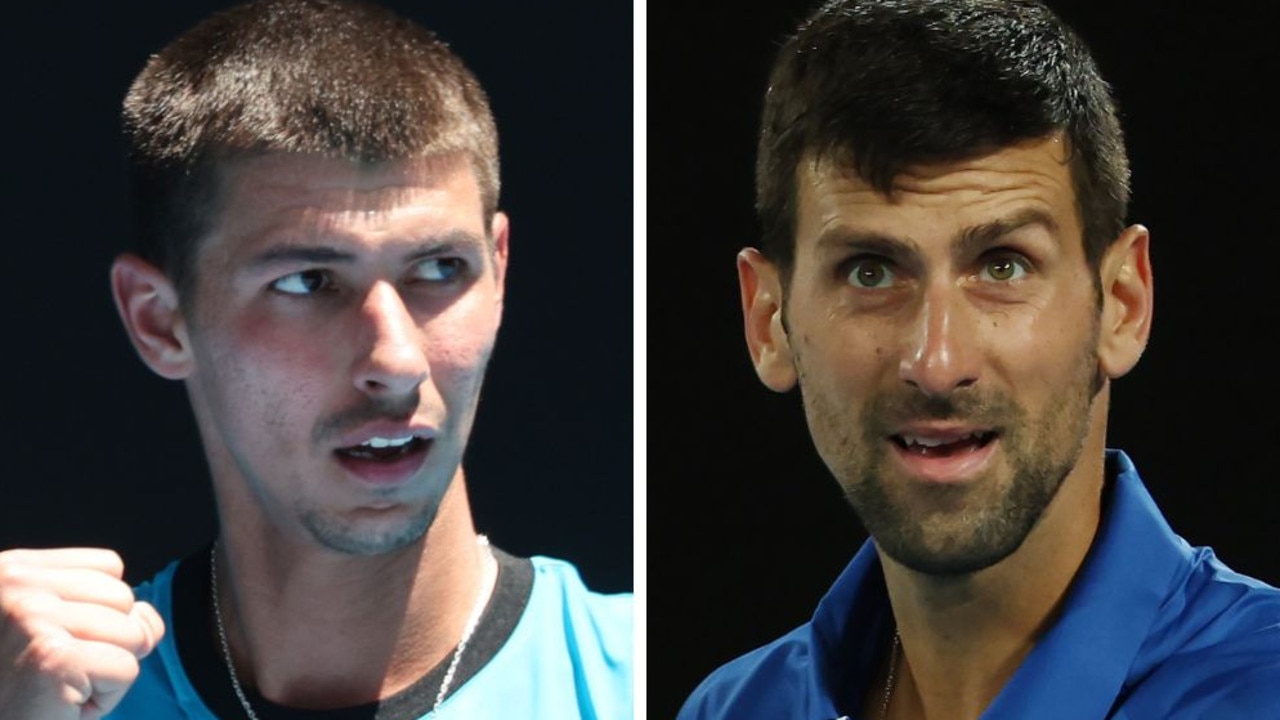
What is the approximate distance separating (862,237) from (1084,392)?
0.33 m

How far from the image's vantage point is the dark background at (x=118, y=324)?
271 cm

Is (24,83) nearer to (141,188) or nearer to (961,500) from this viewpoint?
(141,188)

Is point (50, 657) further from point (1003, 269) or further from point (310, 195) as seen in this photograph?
point (1003, 269)

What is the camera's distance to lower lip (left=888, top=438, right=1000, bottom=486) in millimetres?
2611

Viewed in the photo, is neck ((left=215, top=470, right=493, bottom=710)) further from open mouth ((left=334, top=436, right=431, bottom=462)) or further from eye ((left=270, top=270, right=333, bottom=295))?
eye ((left=270, top=270, right=333, bottom=295))

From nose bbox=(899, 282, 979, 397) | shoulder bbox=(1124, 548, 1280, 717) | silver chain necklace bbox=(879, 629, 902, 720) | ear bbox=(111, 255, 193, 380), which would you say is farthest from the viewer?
silver chain necklace bbox=(879, 629, 902, 720)


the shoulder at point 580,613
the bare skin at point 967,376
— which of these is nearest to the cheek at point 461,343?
the shoulder at point 580,613

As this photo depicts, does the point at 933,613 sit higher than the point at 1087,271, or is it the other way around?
the point at 1087,271

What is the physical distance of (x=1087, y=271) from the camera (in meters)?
2.62

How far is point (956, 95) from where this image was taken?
2584 millimetres

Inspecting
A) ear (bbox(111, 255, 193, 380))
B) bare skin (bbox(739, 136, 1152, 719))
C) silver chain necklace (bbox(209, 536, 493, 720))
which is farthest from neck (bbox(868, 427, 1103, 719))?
ear (bbox(111, 255, 193, 380))

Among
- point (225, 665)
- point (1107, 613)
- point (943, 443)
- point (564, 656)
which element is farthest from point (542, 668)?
point (1107, 613)

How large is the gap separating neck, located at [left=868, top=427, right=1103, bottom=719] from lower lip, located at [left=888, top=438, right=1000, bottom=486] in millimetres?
107

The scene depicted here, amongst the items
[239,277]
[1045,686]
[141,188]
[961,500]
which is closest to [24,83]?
[141,188]
